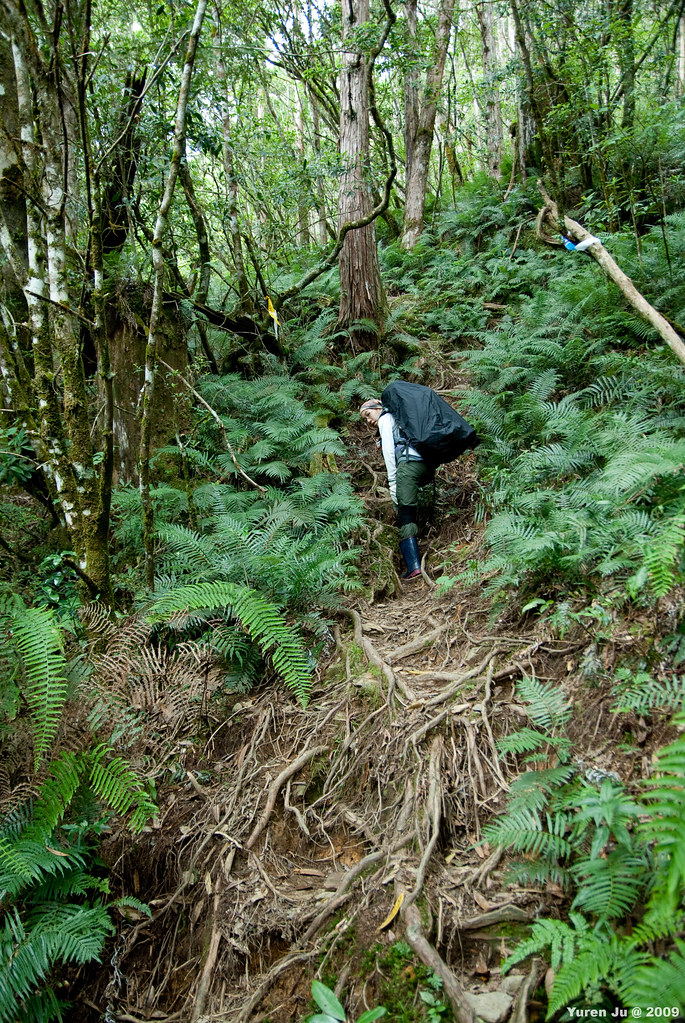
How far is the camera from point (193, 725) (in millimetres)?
3584

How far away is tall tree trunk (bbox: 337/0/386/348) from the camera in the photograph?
25.6 ft

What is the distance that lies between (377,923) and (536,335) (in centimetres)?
589

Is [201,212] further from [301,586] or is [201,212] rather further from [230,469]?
[301,586]

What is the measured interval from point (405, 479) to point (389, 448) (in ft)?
1.26

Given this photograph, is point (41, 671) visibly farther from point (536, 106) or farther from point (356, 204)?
point (536, 106)

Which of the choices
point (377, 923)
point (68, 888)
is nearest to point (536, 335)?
point (377, 923)

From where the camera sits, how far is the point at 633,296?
17.6 ft

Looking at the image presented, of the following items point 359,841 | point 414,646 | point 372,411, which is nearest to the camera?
point 359,841

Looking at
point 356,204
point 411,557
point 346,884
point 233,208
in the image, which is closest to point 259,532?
point 411,557

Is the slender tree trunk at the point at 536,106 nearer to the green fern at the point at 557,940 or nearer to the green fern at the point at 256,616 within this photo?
the green fern at the point at 256,616

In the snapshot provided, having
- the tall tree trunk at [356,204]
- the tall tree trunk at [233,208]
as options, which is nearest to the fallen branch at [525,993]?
the tall tree trunk at [356,204]

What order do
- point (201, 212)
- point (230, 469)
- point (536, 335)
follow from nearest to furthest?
point (230, 469) → point (536, 335) → point (201, 212)

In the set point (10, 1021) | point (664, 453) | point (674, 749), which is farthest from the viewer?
point (664, 453)

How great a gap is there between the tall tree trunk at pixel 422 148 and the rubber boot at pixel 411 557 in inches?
305
